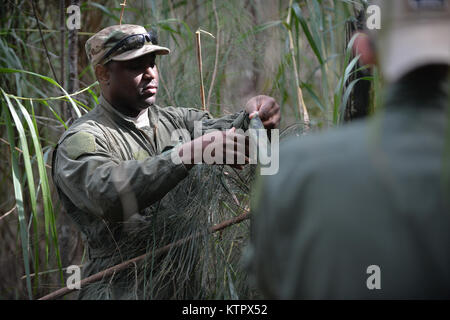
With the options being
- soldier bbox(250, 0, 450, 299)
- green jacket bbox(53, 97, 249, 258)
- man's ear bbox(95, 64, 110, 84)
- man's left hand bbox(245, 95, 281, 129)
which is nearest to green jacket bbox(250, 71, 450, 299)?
soldier bbox(250, 0, 450, 299)

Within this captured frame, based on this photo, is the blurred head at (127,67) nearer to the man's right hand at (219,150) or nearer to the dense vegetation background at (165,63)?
the dense vegetation background at (165,63)

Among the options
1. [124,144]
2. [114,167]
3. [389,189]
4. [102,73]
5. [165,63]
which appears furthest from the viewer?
[165,63]

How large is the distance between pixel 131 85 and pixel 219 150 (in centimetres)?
68

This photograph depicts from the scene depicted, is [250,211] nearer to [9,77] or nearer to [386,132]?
[386,132]

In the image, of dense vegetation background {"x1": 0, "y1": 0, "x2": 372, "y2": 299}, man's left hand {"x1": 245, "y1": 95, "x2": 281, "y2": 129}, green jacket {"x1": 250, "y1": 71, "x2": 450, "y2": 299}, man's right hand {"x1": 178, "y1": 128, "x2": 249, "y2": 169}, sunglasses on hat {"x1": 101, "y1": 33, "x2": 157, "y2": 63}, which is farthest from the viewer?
dense vegetation background {"x1": 0, "y1": 0, "x2": 372, "y2": 299}

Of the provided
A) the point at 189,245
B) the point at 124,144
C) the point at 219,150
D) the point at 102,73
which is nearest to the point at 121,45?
the point at 102,73

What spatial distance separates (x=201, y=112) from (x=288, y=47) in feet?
2.21

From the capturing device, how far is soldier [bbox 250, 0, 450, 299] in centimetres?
86

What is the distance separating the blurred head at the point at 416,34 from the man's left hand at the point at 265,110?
1.20m

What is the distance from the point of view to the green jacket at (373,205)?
0.86m

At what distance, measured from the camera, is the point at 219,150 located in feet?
5.86

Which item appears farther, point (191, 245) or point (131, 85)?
point (131, 85)

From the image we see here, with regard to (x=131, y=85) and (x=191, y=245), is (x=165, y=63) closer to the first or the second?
(x=131, y=85)

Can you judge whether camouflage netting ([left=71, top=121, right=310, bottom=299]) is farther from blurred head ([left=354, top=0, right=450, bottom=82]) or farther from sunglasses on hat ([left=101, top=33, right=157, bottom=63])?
blurred head ([left=354, top=0, right=450, bottom=82])
